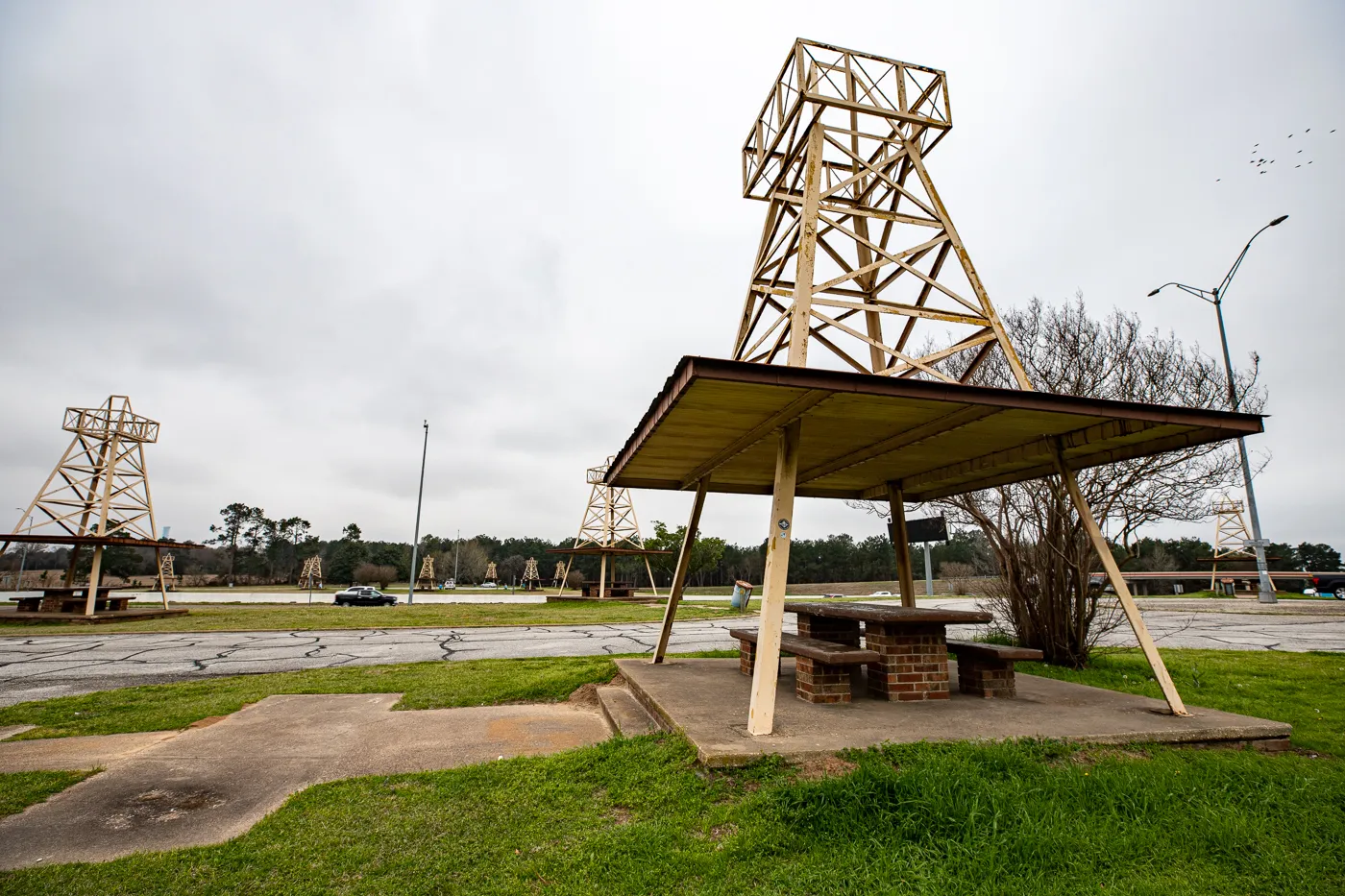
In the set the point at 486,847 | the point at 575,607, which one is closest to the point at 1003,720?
the point at 486,847


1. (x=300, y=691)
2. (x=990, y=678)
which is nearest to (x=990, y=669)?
(x=990, y=678)

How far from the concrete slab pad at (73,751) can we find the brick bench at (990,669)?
767 centimetres

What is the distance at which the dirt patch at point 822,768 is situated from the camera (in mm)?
3873

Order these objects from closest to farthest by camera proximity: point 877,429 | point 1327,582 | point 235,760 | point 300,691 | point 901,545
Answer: point 235,760 < point 877,429 < point 300,691 < point 901,545 < point 1327,582

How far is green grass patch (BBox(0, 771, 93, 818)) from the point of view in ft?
12.9

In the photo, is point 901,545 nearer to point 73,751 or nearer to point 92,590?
point 73,751

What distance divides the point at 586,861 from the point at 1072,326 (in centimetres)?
1111

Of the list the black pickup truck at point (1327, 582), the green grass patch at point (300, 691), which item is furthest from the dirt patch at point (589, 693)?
the black pickup truck at point (1327, 582)

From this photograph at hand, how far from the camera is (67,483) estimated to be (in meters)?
21.1

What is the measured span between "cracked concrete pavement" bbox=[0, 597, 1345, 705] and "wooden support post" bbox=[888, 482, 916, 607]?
16.0 ft

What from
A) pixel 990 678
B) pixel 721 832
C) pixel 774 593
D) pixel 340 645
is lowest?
pixel 340 645

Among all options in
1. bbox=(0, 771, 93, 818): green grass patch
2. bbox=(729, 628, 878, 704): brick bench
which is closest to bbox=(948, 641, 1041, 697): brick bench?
bbox=(729, 628, 878, 704): brick bench

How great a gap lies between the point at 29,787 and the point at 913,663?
702 centimetres

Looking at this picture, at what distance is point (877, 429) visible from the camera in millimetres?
5871
